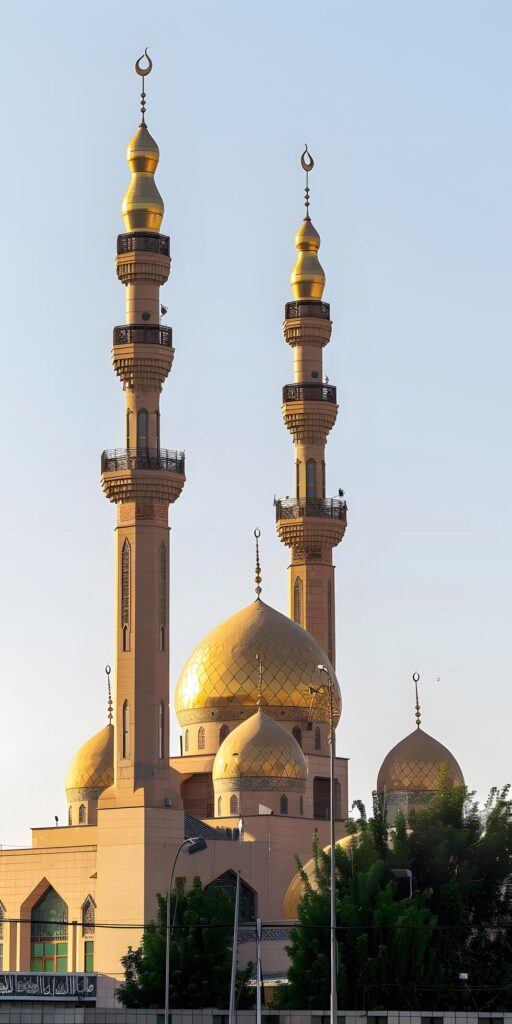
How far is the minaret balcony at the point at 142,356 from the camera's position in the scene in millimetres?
46031

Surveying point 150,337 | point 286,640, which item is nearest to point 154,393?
point 150,337

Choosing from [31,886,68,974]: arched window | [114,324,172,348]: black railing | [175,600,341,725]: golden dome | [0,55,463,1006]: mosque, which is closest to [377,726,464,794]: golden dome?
[0,55,463,1006]: mosque

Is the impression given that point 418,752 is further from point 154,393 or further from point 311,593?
point 154,393

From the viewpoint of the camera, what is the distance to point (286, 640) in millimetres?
50656

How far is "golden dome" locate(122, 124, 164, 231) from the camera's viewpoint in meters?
47.0

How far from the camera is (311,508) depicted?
52.6m

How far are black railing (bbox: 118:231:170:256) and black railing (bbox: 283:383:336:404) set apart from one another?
7.48 metres

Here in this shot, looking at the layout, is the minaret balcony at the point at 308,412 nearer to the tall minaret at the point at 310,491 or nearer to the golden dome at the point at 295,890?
the tall minaret at the point at 310,491

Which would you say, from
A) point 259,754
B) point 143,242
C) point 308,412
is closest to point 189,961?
point 259,754

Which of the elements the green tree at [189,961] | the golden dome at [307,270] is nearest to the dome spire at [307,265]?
the golden dome at [307,270]

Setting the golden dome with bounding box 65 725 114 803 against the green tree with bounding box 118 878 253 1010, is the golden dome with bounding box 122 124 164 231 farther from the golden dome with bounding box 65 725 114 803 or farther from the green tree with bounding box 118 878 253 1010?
the green tree with bounding box 118 878 253 1010

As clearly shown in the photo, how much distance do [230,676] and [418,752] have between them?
4.99m

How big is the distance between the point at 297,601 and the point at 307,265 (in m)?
8.63

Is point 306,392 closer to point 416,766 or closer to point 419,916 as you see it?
point 416,766
